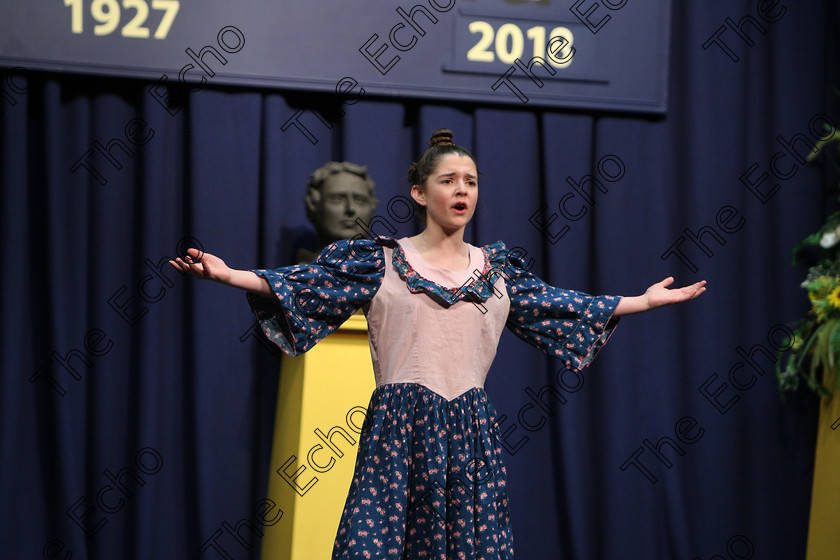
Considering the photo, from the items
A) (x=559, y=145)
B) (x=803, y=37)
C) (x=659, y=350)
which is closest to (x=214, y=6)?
(x=559, y=145)

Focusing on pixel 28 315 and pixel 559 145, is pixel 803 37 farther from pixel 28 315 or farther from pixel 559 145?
pixel 28 315

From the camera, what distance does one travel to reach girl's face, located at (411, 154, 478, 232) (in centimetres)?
207

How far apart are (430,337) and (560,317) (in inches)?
13.4

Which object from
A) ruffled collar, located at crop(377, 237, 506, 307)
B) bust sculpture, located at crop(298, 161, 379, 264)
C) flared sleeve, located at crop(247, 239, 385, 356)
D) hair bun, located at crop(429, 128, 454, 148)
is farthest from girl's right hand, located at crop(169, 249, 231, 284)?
bust sculpture, located at crop(298, 161, 379, 264)

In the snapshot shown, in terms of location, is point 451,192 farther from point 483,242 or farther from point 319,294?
point 483,242

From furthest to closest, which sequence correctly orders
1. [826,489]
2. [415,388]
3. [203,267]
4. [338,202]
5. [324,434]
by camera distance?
[826,489], [338,202], [324,434], [415,388], [203,267]

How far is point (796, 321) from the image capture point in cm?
355

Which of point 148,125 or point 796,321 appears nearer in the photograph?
point 148,125

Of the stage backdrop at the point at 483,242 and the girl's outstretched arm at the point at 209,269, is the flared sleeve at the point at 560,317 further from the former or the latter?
the stage backdrop at the point at 483,242

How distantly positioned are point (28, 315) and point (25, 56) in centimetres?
85

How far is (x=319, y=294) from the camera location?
6.63ft

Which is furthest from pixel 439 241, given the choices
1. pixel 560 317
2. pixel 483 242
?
pixel 483 242

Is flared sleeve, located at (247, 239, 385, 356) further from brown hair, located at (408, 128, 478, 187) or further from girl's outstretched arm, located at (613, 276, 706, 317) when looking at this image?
girl's outstretched arm, located at (613, 276, 706, 317)

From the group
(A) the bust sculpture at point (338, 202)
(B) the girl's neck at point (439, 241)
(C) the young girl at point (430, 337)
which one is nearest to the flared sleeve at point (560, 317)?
(C) the young girl at point (430, 337)
